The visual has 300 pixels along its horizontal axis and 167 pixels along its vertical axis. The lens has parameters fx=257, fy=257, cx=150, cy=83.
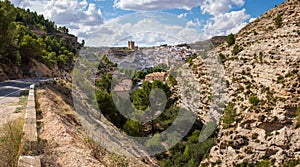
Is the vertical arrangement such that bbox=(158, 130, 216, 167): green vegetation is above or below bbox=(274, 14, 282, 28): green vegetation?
below

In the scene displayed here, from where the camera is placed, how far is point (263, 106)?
744 inches

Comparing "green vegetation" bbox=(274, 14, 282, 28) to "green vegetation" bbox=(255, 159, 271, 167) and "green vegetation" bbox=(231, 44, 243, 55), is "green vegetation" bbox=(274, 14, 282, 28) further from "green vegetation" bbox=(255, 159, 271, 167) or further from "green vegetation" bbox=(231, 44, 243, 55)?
"green vegetation" bbox=(255, 159, 271, 167)

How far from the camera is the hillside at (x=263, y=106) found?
16.8 meters

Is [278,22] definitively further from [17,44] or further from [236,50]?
[17,44]


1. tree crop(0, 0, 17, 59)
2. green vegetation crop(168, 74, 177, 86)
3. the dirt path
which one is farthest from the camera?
green vegetation crop(168, 74, 177, 86)

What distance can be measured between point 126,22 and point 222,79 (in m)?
18.0

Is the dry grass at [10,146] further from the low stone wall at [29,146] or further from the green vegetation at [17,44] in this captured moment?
the green vegetation at [17,44]

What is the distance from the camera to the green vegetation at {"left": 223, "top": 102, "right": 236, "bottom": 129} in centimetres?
1998

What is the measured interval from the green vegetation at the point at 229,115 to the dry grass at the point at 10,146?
16.8 meters

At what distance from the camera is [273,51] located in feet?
78.3

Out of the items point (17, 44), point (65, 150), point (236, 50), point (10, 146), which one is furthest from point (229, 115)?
point (17, 44)

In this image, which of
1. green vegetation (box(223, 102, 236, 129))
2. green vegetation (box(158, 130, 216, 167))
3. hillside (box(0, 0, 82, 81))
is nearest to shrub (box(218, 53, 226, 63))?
green vegetation (box(223, 102, 236, 129))

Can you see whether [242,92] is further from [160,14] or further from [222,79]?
[160,14]

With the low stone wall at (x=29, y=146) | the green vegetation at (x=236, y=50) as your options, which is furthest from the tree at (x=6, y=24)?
the green vegetation at (x=236, y=50)
